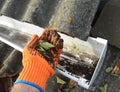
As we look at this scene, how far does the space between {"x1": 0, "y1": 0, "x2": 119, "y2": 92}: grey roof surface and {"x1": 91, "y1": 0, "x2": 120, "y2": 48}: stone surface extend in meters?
0.10

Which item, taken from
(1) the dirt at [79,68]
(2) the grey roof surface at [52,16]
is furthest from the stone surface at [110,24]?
(1) the dirt at [79,68]

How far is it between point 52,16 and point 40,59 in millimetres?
578

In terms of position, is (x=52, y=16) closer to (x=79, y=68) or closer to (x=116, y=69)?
(x=79, y=68)

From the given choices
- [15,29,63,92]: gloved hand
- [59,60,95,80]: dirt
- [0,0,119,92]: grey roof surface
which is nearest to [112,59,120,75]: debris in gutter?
[0,0,119,92]: grey roof surface

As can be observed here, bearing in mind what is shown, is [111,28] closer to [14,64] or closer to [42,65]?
[42,65]

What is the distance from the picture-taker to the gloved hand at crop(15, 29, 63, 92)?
2127 mm

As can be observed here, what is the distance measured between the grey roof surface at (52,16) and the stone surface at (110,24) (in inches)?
3.8

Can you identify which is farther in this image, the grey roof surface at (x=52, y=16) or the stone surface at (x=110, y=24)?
the stone surface at (x=110, y=24)

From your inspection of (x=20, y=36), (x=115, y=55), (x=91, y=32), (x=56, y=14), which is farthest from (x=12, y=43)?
(x=115, y=55)

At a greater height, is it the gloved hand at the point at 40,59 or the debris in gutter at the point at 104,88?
the gloved hand at the point at 40,59

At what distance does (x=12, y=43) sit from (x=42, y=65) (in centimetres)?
80

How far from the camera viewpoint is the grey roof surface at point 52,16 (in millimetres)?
2291

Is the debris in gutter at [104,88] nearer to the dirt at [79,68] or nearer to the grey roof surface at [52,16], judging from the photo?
the grey roof surface at [52,16]

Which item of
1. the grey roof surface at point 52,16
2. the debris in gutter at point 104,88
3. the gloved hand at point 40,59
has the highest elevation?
the grey roof surface at point 52,16
